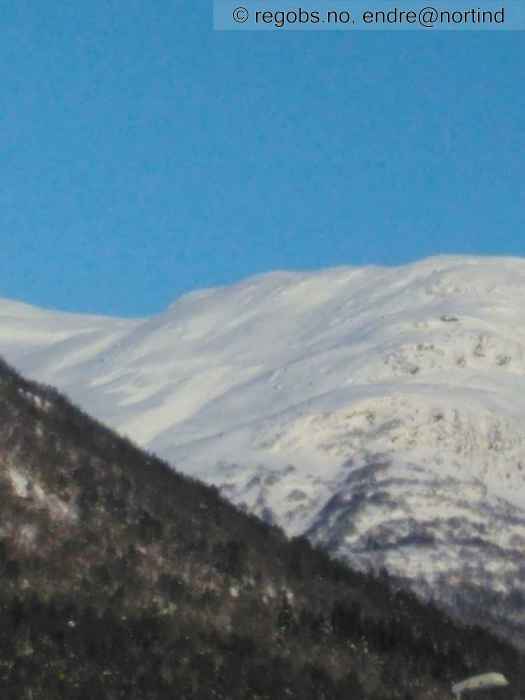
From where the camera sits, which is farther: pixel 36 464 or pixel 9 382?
pixel 9 382

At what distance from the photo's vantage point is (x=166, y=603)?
265ft

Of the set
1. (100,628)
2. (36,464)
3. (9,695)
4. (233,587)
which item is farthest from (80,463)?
(9,695)

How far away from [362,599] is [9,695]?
97.0 feet

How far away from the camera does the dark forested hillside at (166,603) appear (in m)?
71.5

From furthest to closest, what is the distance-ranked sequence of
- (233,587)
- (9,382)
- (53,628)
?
1. (9,382)
2. (233,587)
3. (53,628)

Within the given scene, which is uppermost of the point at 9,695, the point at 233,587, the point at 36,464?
the point at 36,464

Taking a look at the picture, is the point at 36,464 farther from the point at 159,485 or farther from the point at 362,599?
the point at 362,599

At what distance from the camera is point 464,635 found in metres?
90.4

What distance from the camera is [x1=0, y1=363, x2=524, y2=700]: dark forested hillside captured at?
7150 centimetres

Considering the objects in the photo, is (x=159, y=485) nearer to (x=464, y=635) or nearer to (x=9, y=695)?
(x=464, y=635)

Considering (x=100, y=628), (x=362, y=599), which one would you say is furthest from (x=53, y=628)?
(x=362, y=599)

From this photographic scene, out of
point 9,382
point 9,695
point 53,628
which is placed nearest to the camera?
point 9,695

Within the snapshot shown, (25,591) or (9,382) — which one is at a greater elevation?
(9,382)

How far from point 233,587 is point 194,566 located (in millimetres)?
1913
